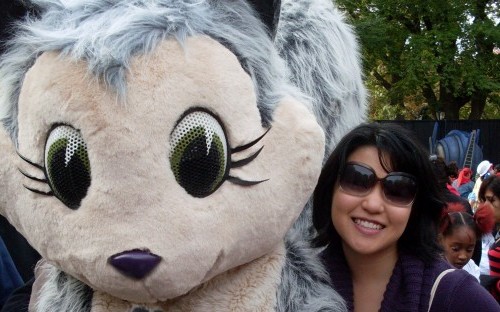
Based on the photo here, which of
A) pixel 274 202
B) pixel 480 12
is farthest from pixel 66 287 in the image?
pixel 480 12

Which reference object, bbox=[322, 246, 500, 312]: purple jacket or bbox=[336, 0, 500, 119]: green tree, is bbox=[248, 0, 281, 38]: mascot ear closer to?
bbox=[322, 246, 500, 312]: purple jacket

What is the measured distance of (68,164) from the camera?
1.54 meters

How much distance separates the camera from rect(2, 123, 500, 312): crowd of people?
6.23ft

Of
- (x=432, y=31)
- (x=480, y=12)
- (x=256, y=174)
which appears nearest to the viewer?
(x=256, y=174)

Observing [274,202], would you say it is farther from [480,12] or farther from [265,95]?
[480,12]

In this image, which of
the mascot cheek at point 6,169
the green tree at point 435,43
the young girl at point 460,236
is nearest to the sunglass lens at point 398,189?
the mascot cheek at point 6,169

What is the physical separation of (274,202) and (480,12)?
46.5ft

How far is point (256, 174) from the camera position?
163 centimetres

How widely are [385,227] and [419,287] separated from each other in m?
0.21

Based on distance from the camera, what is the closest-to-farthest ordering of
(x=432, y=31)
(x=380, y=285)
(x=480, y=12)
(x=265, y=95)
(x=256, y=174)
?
(x=256, y=174), (x=265, y=95), (x=380, y=285), (x=432, y=31), (x=480, y=12)

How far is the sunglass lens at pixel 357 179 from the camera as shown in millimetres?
1941

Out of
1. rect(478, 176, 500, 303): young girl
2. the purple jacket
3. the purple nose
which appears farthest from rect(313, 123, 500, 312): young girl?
rect(478, 176, 500, 303): young girl

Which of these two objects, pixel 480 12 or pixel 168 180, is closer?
pixel 168 180

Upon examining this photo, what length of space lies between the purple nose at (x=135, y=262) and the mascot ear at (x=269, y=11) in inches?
29.2
